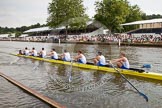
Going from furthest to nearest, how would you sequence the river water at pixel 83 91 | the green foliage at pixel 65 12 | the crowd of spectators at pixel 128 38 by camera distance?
the green foliage at pixel 65 12, the crowd of spectators at pixel 128 38, the river water at pixel 83 91

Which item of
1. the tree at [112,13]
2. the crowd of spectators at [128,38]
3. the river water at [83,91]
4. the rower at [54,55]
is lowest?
the river water at [83,91]

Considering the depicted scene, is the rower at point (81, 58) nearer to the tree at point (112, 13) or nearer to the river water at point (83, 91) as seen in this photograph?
the river water at point (83, 91)

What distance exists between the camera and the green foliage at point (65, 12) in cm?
9281

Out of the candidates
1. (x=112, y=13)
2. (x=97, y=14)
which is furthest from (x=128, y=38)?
(x=97, y=14)

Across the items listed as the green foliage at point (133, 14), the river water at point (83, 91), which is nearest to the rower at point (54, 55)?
the river water at point (83, 91)

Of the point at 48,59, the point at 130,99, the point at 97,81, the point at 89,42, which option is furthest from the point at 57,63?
the point at 89,42

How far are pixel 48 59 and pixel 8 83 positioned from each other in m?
12.5

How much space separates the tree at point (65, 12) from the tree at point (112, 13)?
32.3ft

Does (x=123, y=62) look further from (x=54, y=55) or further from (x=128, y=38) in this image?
→ (x=128, y=38)

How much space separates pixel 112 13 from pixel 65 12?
18.8m

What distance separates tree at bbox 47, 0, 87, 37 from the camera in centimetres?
9288

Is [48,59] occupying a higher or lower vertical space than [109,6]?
lower

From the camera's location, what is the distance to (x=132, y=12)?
98.4m

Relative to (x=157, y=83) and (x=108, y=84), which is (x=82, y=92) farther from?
(x=157, y=83)
